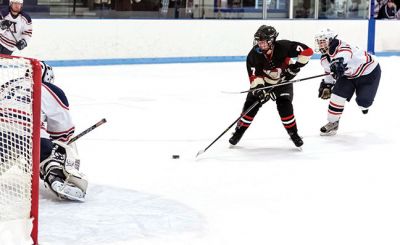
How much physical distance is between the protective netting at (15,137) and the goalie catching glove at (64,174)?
0.29 m

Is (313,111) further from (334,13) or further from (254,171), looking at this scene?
(334,13)

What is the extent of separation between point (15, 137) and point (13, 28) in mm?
4188

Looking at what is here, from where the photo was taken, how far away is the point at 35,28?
7.73 metres

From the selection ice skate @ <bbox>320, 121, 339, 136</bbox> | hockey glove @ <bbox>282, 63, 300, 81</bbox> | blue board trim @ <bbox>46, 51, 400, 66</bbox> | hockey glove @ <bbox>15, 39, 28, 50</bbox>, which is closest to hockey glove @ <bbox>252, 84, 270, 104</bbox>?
hockey glove @ <bbox>282, 63, 300, 81</bbox>

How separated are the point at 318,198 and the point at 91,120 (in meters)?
2.18

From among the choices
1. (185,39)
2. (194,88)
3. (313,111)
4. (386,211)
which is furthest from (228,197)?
(185,39)

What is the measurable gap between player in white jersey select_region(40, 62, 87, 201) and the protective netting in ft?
0.98

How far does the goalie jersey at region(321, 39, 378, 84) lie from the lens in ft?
13.8

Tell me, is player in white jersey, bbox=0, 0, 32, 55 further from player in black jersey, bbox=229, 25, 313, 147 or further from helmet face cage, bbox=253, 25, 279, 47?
helmet face cage, bbox=253, 25, 279, 47

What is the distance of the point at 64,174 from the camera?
8.93 feet

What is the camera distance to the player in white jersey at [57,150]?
2.72m

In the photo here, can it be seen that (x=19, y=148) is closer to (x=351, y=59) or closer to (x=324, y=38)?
(x=324, y=38)

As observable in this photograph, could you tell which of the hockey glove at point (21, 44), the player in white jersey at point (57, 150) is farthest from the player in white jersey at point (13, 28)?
the player in white jersey at point (57, 150)

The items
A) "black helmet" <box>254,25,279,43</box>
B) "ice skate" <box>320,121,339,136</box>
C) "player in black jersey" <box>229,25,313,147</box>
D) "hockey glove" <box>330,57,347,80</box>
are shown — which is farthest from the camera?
"ice skate" <box>320,121,339,136</box>
